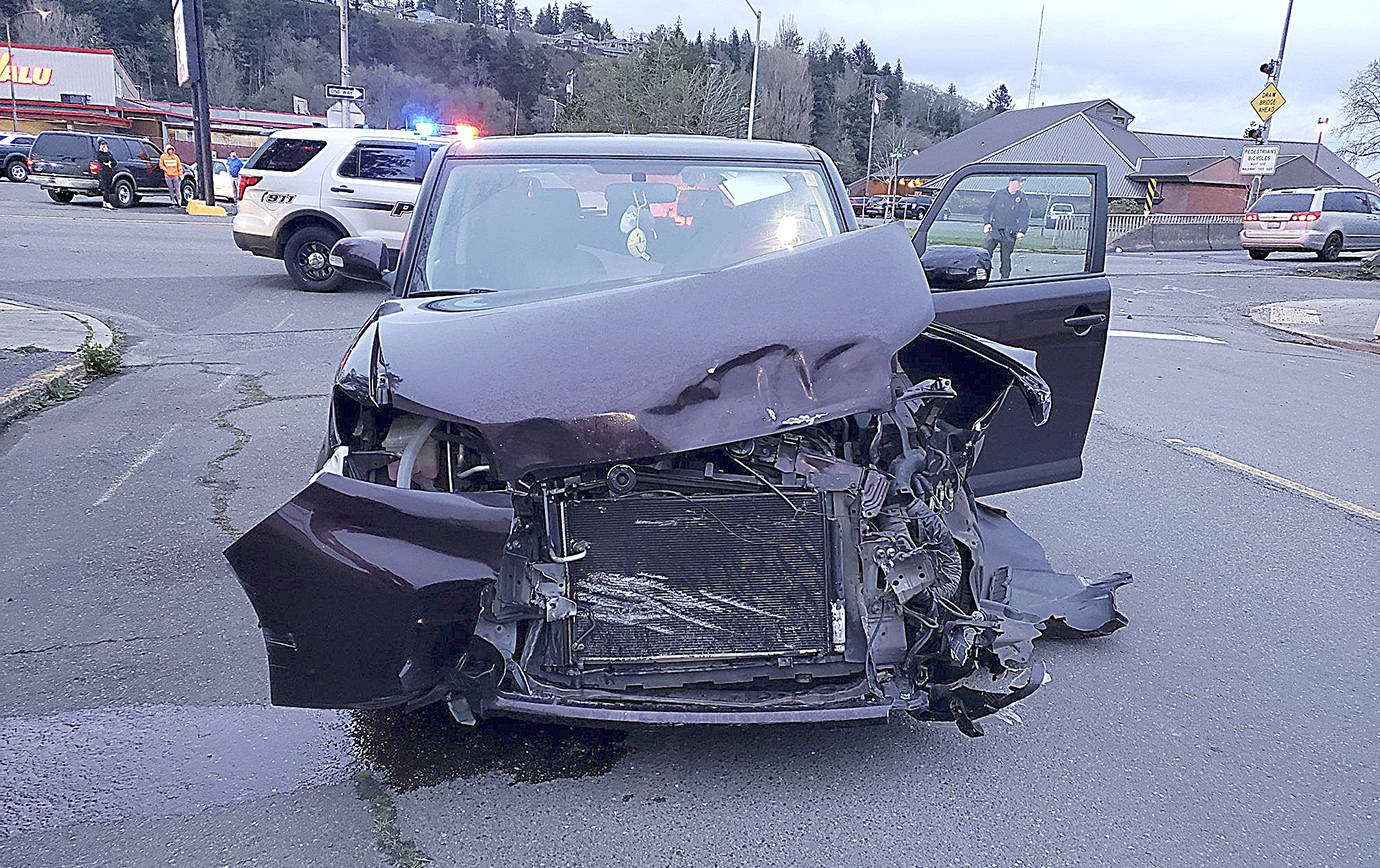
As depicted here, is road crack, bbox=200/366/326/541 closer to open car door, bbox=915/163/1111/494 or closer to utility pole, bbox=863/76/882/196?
open car door, bbox=915/163/1111/494

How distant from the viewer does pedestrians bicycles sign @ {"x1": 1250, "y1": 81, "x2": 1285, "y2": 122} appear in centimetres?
2367

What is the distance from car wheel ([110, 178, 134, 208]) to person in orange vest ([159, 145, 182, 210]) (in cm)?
91

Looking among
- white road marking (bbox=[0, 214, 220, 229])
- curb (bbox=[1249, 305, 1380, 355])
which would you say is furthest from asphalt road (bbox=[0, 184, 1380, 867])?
white road marking (bbox=[0, 214, 220, 229])

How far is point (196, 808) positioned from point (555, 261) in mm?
2187

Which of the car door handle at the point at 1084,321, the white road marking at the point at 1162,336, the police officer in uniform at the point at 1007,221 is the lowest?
the white road marking at the point at 1162,336

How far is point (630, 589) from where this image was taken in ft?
8.98

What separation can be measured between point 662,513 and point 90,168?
27.5 m

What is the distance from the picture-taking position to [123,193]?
79.6 ft

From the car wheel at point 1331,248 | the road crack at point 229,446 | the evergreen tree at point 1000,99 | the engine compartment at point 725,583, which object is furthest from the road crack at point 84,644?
the evergreen tree at point 1000,99

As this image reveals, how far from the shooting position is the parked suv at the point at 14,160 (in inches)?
1337

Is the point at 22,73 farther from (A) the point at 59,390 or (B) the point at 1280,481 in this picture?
(B) the point at 1280,481

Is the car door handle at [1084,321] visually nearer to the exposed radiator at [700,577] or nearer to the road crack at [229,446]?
the exposed radiator at [700,577]

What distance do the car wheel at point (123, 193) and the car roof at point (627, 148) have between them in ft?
78.2

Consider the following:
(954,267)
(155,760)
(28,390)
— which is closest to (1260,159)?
(954,267)
